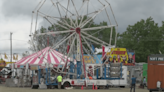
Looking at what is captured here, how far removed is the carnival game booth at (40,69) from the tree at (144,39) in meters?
47.1

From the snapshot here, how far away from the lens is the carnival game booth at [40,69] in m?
36.6

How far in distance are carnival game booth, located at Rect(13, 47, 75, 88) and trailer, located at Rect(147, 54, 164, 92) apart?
413 inches

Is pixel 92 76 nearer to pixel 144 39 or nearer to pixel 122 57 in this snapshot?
pixel 122 57

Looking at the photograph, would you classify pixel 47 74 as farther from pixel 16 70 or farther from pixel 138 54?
pixel 138 54

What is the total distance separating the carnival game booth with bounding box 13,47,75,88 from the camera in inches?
1441

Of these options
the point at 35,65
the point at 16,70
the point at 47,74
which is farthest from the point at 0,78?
the point at 47,74

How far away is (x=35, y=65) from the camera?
43281mm

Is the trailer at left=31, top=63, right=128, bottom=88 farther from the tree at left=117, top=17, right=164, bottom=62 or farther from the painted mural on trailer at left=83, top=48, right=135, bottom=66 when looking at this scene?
the tree at left=117, top=17, right=164, bottom=62

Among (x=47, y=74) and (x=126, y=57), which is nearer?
(x=47, y=74)

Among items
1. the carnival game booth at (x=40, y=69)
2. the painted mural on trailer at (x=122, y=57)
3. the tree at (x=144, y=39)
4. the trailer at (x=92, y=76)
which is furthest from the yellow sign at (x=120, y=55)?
the tree at (x=144, y=39)

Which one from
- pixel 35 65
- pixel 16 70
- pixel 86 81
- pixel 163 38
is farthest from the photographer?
pixel 163 38

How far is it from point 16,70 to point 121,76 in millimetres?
17002

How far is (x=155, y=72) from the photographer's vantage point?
2839 cm

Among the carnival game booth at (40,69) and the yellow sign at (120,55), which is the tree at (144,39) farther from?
the carnival game booth at (40,69)
